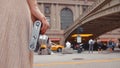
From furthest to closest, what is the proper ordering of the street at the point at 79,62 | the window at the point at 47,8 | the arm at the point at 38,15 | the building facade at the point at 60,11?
1. the window at the point at 47,8
2. the building facade at the point at 60,11
3. the street at the point at 79,62
4. the arm at the point at 38,15

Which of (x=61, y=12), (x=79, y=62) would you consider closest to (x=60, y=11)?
(x=61, y=12)

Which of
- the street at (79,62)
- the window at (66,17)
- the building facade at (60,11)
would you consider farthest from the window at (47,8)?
the street at (79,62)

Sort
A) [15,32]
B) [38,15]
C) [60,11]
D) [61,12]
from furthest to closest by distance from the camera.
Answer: [61,12] < [60,11] < [38,15] < [15,32]

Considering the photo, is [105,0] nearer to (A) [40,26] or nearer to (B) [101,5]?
(B) [101,5]

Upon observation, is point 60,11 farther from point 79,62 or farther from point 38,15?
point 38,15

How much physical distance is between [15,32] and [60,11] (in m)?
61.5

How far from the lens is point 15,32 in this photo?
1.86 metres

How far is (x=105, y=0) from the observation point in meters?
29.7

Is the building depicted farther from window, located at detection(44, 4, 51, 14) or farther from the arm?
the arm

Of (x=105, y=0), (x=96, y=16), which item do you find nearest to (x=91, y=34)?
(x=96, y=16)

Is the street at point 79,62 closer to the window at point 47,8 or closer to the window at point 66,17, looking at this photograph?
the window at point 47,8

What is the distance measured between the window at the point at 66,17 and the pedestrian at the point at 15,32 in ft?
202

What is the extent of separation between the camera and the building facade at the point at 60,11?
62.0 metres

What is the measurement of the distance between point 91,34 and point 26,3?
51523 millimetres
